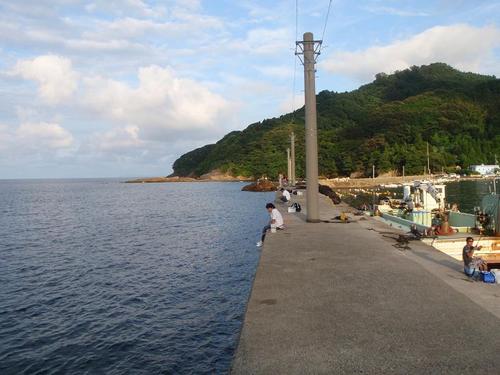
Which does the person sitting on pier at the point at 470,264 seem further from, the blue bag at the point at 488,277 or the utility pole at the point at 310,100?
the utility pole at the point at 310,100

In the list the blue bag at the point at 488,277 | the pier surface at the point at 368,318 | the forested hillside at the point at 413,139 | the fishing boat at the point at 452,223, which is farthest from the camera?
the forested hillside at the point at 413,139

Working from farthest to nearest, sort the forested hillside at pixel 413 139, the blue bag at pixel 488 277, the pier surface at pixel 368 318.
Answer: the forested hillside at pixel 413 139, the blue bag at pixel 488 277, the pier surface at pixel 368 318

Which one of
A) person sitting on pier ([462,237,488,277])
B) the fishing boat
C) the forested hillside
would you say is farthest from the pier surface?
the forested hillside

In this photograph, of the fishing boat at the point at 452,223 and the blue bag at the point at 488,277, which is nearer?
the blue bag at the point at 488,277

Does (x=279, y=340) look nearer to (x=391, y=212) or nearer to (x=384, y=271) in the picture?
(x=384, y=271)

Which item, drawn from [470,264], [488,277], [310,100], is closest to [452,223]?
[310,100]

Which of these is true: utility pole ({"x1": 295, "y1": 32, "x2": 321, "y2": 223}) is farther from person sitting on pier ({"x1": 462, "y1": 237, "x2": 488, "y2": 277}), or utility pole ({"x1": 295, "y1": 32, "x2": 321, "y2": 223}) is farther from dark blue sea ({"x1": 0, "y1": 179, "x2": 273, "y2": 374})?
person sitting on pier ({"x1": 462, "y1": 237, "x2": 488, "y2": 277})

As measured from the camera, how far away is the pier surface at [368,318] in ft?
16.4

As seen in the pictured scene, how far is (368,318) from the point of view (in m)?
6.48

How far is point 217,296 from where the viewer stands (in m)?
15.3

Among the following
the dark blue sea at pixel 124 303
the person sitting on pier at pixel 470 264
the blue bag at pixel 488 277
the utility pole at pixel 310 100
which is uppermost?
the utility pole at pixel 310 100

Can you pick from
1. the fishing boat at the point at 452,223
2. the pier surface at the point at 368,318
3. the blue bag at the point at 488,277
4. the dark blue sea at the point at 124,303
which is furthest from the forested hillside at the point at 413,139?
the blue bag at the point at 488,277

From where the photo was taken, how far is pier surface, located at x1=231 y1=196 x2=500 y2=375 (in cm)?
501

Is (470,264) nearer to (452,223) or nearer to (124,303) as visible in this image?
(124,303)
